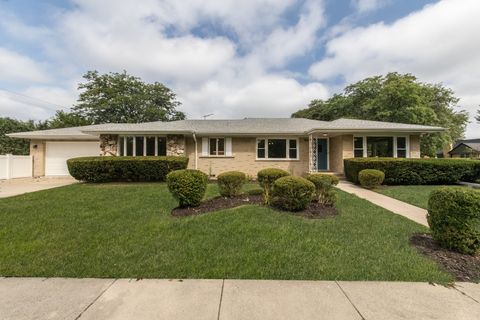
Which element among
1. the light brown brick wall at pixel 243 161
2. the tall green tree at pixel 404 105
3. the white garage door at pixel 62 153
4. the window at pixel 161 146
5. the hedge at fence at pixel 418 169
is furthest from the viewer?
the tall green tree at pixel 404 105

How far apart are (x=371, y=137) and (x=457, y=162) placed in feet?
13.2

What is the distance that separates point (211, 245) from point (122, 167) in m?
10.0

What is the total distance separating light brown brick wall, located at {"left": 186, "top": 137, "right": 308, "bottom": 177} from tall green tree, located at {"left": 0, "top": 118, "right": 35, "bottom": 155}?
70.7ft

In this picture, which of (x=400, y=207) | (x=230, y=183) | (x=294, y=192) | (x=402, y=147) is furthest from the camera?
(x=402, y=147)

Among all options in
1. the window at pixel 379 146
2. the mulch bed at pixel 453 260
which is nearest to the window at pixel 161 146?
the window at pixel 379 146

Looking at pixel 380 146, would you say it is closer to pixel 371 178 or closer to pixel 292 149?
pixel 371 178

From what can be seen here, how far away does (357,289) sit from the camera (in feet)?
10.00

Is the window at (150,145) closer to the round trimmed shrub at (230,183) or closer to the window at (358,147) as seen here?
the round trimmed shrub at (230,183)

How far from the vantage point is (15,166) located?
15406 mm

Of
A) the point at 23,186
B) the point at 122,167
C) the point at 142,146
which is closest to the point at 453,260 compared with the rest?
the point at 122,167

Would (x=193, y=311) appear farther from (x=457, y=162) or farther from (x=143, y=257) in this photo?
(x=457, y=162)

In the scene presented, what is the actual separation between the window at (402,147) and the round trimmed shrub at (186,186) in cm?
1249

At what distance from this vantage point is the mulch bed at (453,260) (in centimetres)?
343

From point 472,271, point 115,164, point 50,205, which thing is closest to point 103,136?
point 115,164
